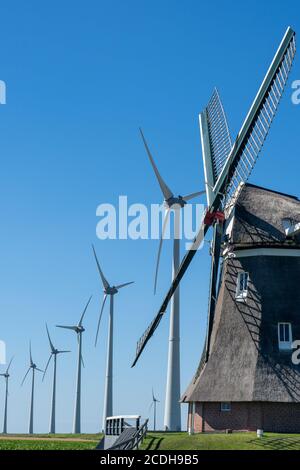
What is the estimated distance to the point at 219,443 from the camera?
3641 cm

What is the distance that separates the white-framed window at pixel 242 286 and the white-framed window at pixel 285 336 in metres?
3.02

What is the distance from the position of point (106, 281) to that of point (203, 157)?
30.9m

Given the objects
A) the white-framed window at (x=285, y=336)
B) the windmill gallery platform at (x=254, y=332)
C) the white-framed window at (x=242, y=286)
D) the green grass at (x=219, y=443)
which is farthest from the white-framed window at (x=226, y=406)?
the white-framed window at (x=242, y=286)

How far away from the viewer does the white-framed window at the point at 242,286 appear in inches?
1852

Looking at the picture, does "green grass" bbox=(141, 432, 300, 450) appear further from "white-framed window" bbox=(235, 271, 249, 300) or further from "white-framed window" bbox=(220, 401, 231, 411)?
"white-framed window" bbox=(235, 271, 249, 300)

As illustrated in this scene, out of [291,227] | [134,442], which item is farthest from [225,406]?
[291,227]

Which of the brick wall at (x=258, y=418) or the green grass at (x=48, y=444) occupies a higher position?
the brick wall at (x=258, y=418)

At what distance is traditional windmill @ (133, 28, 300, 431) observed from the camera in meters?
43.8

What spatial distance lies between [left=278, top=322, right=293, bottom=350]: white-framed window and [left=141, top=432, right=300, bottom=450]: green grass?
24.8ft

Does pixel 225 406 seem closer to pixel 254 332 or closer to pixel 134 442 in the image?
pixel 254 332

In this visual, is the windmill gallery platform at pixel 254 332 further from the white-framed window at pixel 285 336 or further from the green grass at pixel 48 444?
the green grass at pixel 48 444

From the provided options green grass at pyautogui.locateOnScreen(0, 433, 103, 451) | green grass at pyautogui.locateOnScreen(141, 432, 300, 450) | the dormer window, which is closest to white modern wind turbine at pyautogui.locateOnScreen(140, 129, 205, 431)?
green grass at pyautogui.locateOnScreen(0, 433, 103, 451)
